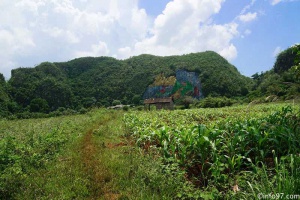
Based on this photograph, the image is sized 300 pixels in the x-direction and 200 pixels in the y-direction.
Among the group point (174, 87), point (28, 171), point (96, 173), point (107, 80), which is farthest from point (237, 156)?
point (107, 80)

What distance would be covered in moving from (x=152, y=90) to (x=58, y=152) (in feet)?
271

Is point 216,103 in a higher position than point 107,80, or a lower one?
lower

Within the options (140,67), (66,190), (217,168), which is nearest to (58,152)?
(66,190)

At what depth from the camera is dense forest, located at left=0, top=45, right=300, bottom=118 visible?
2660 inches

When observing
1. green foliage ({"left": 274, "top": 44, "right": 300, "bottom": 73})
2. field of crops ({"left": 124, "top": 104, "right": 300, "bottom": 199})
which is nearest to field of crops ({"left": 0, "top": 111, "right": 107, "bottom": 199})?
field of crops ({"left": 124, "top": 104, "right": 300, "bottom": 199})

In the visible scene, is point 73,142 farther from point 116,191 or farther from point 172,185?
point 172,185

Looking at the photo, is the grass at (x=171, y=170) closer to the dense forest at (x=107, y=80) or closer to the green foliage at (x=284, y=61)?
the dense forest at (x=107, y=80)

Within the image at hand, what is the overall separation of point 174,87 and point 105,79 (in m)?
28.2

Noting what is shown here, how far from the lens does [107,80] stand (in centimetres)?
9550

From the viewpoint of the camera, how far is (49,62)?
98000mm

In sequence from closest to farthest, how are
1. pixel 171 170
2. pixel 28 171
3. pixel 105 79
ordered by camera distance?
pixel 171 170
pixel 28 171
pixel 105 79

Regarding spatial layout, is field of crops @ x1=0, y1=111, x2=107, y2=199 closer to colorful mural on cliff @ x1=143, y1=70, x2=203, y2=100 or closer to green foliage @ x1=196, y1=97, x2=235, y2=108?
green foliage @ x1=196, y1=97, x2=235, y2=108

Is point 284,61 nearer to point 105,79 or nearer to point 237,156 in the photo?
point 105,79

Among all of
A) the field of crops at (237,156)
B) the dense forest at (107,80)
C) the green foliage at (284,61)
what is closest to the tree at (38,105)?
the dense forest at (107,80)
